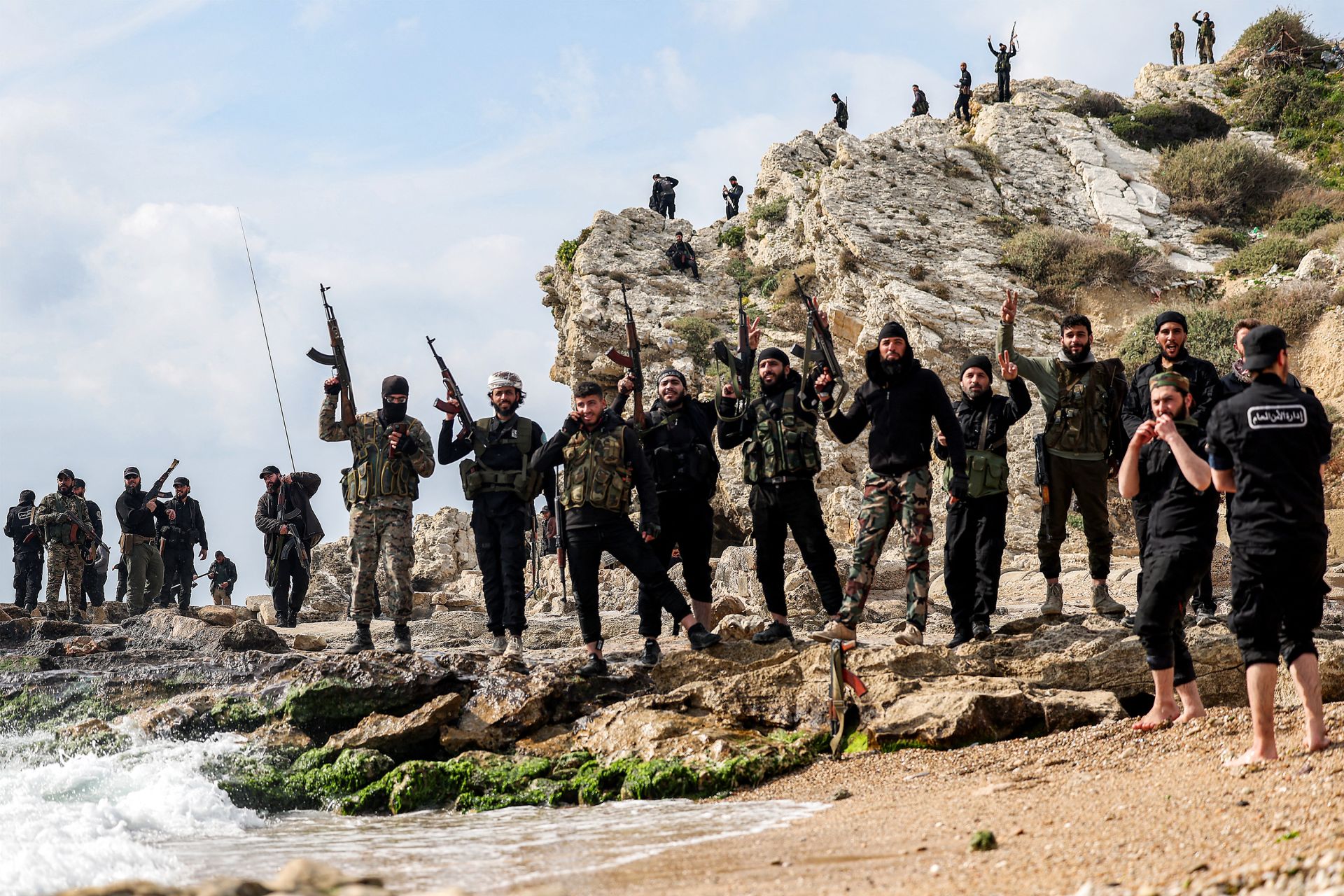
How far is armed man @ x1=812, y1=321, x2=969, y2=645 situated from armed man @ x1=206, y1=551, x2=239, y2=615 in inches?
A: 653

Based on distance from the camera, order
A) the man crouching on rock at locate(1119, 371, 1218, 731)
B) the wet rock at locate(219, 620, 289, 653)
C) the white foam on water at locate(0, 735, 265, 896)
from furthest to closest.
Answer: the wet rock at locate(219, 620, 289, 653)
the man crouching on rock at locate(1119, 371, 1218, 731)
the white foam on water at locate(0, 735, 265, 896)

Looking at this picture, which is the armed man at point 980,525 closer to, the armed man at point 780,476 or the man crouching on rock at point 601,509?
the armed man at point 780,476

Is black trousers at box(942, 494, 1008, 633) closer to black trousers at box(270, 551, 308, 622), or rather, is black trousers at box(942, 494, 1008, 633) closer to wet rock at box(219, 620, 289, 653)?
wet rock at box(219, 620, 289, 653)

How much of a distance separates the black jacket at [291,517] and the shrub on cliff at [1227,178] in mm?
22749

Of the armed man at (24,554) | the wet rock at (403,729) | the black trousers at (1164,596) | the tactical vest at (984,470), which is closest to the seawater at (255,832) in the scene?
the wet rock at (403,729)

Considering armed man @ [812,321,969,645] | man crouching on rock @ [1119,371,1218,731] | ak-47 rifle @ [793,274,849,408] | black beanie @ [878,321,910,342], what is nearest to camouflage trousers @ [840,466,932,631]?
armed man @ [812,321,969,645]

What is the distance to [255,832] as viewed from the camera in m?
5.92

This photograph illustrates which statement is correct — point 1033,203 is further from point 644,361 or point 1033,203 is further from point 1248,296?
point 644,361

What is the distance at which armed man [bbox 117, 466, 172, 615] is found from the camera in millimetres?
14430

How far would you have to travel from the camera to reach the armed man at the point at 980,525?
24.3 ft

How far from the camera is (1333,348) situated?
18.6m

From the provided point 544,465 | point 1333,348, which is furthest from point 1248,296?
point 544,465

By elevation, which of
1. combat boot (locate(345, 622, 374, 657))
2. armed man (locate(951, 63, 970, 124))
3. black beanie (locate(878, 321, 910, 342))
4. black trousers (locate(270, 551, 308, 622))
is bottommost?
combat boot (locate(345, 622, 374, 657))

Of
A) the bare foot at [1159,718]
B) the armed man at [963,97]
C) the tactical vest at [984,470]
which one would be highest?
the armed man at [963,97]
